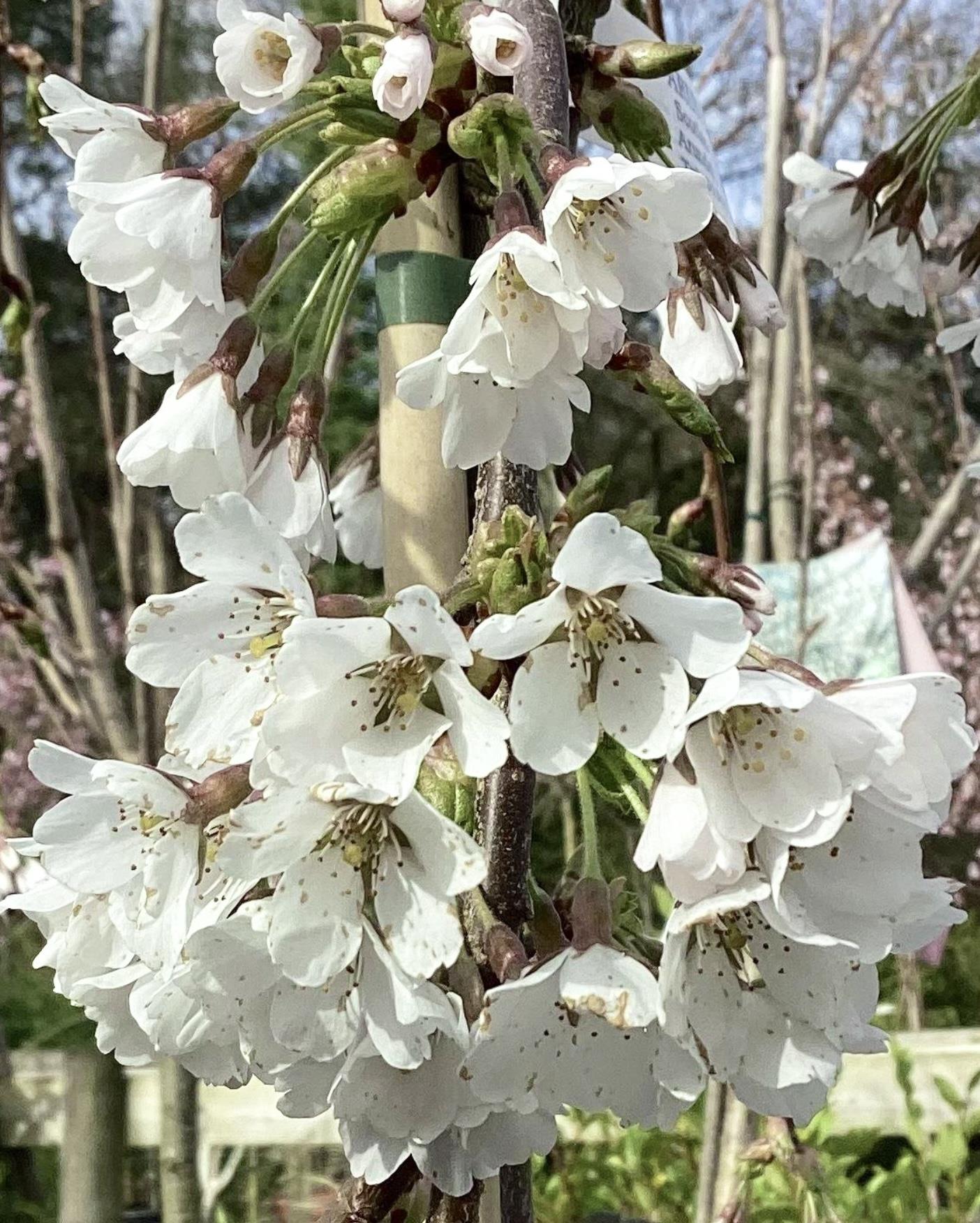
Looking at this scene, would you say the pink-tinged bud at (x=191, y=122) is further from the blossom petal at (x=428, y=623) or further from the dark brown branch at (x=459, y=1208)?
the dark brown branch at (x=459, y=1208)

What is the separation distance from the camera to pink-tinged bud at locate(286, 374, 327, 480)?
1.96 ft

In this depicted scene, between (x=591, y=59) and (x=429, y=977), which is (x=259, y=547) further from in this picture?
(x=591, y=59)

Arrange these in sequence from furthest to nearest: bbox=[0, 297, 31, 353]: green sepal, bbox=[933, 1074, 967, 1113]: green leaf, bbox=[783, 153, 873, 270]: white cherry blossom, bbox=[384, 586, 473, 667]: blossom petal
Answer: bbox=[933, 1074, 967, 1113]: green leaf → bbox=[0, 297, 31, 353]: green sepal → bbox=[783, 153, 873, 270]: white cherry blossom → bbox=[384, 586, 473, 667]: blossom petal

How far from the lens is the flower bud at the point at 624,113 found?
0.63 meters

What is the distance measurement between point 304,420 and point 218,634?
0.16m

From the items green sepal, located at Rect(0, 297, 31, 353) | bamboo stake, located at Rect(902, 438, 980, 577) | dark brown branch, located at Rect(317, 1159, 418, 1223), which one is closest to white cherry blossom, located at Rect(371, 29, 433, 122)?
dark brown branch, located at Rect(317, 1159, 418, 1223)

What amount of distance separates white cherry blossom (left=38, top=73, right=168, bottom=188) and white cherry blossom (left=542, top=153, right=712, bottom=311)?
0.72 feet

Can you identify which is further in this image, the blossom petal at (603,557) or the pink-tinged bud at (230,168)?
the pink-tinged bud at (230,168)

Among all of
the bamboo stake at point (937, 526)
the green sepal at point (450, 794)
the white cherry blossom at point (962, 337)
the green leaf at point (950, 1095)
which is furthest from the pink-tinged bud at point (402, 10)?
the green leaf at point (950, 1095)

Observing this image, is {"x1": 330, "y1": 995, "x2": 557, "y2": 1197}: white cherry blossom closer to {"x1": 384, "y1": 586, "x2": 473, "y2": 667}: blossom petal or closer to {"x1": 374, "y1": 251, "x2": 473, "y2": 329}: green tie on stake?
{"x1": 384, "y1": 586, "x2": 473, "y2": 667}: blossom petal

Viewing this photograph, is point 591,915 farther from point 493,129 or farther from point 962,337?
point 962,337

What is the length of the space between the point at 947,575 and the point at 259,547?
4.56 m

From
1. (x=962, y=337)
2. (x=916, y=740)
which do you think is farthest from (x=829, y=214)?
(x=916, y=740)

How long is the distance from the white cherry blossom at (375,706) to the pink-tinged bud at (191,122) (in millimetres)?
Answer: 308
